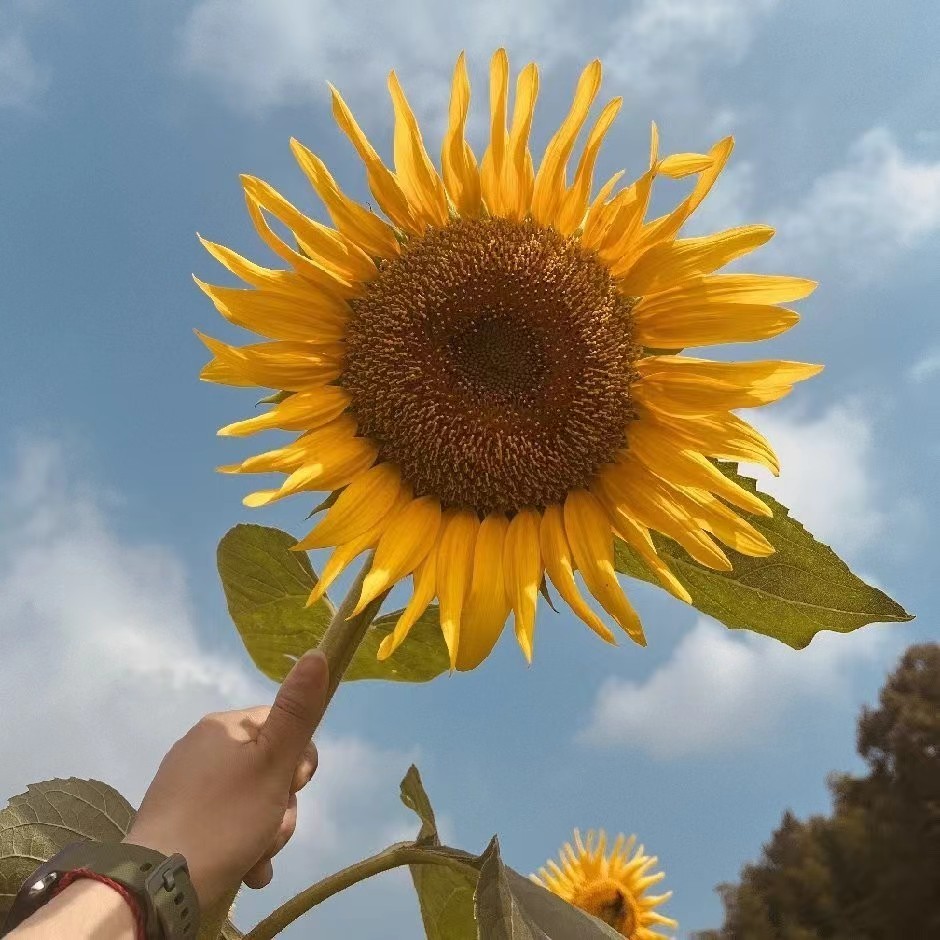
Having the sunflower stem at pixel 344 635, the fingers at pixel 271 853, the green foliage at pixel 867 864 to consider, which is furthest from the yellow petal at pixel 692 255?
the green foliage at pixel 867 864

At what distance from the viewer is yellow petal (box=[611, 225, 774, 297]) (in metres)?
2.03

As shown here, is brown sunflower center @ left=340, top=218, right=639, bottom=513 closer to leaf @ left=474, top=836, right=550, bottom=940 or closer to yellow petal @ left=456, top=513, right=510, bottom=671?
yellow petal @ left=456, top=513, right=510, bottom=671

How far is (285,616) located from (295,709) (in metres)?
0.82

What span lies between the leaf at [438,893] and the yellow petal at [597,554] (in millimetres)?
722

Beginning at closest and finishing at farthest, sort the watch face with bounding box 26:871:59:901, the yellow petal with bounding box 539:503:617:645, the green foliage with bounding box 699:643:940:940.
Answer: the watch face with bounding box 26:871:59:901, the yellow petal with bounding box 539:503:617:645, the green foliage with bounding box 699:643:940:940

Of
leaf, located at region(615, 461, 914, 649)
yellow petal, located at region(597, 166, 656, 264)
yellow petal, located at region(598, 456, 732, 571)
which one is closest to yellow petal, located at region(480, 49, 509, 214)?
yellow petal, located at region(597, 166, 656, 264)

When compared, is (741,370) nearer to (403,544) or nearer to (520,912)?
(403,544)

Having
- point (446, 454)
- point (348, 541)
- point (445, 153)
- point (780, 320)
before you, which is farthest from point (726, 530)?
point (445, 153)

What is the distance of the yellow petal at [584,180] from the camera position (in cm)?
206

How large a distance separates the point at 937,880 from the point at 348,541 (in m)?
23.4

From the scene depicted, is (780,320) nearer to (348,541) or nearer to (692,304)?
(692,304)

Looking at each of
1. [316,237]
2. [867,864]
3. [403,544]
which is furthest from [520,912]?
[867,864]

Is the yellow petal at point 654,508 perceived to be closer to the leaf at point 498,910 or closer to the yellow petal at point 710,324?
the yellow petal at point 710,324

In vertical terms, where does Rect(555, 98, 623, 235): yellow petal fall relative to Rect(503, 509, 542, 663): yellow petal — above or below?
above
